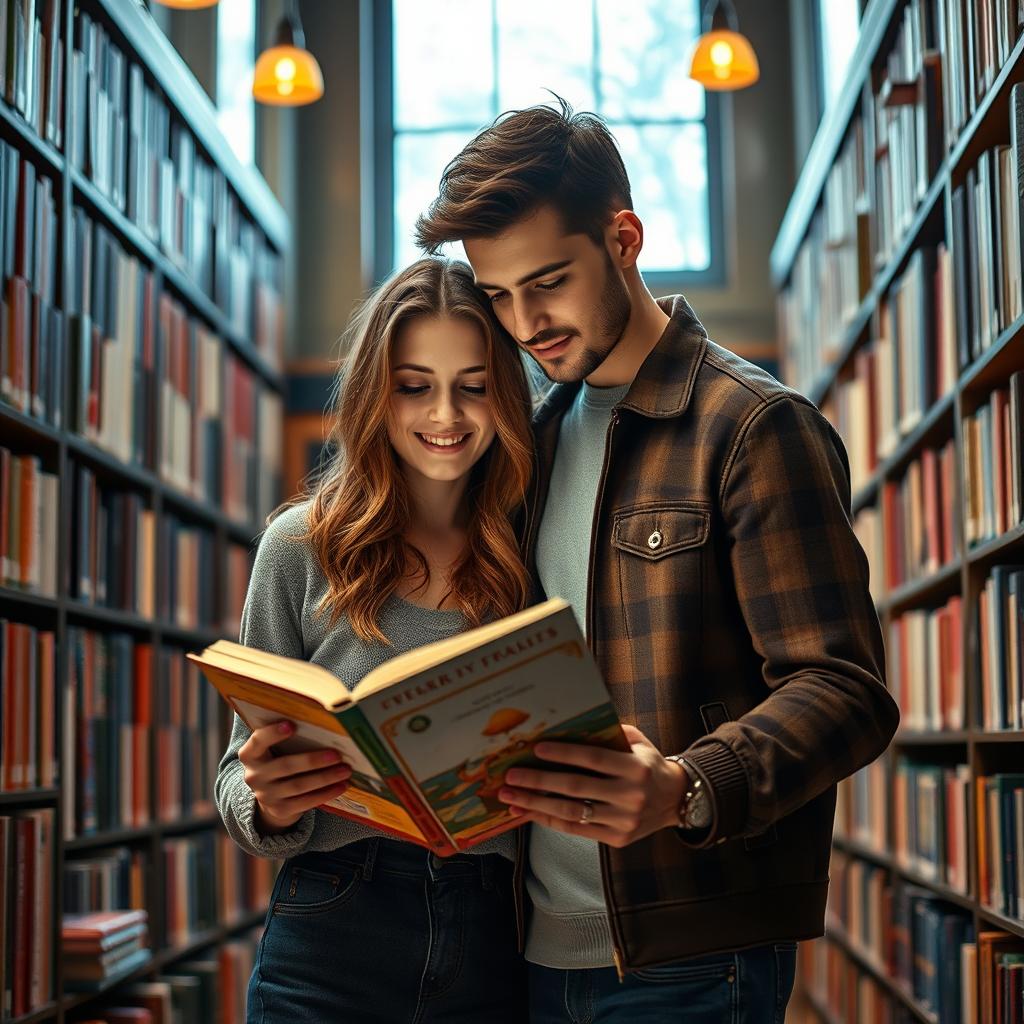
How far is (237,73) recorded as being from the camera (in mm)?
5207

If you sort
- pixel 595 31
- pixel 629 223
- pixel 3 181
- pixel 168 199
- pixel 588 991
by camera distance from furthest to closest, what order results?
pixel 595 31
pixel 168 199
pixel 3 181
pixel 629 223
pixel 588 991

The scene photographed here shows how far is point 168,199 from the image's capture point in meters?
3.85

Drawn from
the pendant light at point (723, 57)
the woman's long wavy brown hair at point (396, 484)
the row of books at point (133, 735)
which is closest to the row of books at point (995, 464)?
the woman's long wavy brown hair at point (396, 484)

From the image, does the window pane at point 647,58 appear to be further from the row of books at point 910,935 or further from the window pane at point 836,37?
the row of books at point 910,935

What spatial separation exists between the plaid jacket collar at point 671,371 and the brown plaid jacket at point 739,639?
1 cm

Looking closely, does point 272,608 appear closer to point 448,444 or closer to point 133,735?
point 448,444

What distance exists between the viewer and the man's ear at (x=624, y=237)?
1808 millimetres

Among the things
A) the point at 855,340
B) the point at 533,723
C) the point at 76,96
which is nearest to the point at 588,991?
the point at 533,723

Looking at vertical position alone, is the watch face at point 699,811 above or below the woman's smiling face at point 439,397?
below

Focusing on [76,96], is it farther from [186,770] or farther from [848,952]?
[848,952]

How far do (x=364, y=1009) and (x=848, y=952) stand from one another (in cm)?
277

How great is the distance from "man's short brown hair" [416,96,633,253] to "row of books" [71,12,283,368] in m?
1.57

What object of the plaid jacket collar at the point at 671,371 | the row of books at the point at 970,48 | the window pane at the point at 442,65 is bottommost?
the plaid jacket collar at the point at 671,371

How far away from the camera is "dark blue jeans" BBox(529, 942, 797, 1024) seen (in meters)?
1.48
